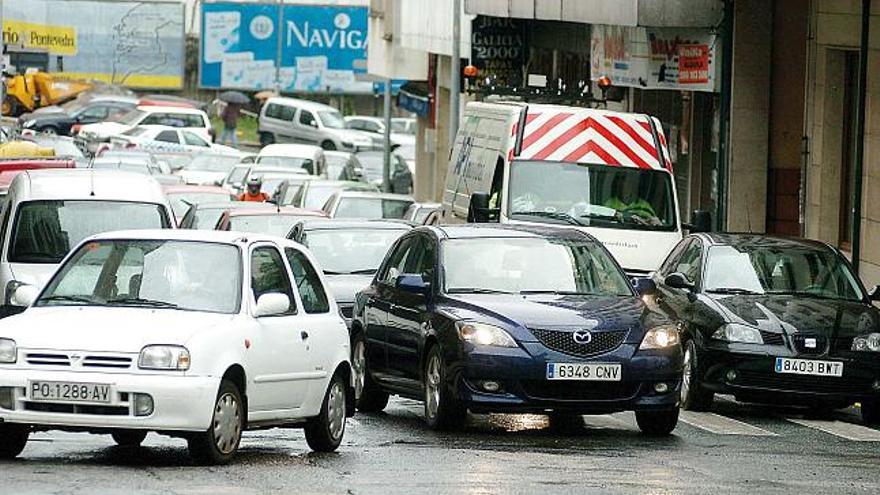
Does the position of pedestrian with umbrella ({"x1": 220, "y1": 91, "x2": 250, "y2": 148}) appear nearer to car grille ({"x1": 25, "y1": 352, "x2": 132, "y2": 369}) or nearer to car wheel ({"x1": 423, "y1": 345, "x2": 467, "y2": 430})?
car wheel ({"x1": 423, "y1": 345, "x2": 467, "y2": 430})

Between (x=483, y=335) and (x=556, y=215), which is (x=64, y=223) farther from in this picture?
(x=483, y=335)

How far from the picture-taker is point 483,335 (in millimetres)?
15641

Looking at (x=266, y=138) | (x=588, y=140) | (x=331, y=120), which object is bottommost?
(x=588, y=140)

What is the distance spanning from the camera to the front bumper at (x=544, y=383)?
15.5 m

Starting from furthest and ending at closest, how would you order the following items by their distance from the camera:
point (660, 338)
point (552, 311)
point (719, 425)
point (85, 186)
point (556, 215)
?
point (556, 215) → point (85, 186) → point (719, 425) → point (660, 338) → point (552, 311)

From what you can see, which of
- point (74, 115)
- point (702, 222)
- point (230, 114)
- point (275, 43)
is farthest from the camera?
point (275, 43)

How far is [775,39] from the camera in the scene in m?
33.2

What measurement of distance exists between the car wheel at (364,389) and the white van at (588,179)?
562cm

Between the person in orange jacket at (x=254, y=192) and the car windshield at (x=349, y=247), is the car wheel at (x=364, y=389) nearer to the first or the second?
the car windshield at (x=349, y=247)

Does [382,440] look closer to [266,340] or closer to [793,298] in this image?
[266,340]

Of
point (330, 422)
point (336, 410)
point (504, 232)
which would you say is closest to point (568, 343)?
point (336, 410)

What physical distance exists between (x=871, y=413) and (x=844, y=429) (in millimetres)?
832

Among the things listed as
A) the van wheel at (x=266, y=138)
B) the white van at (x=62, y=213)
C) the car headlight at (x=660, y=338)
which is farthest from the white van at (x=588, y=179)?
the van wheel at (x=266, y=138)

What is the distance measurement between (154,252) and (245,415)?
1268 mm
